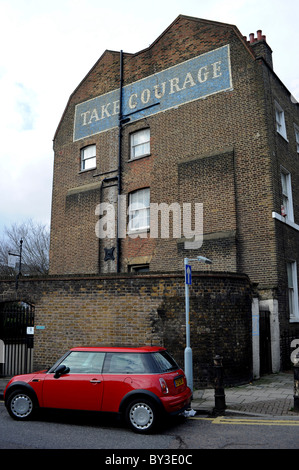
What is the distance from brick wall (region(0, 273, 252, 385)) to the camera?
418 inches

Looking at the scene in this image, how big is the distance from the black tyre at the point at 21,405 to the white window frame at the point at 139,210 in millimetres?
10399

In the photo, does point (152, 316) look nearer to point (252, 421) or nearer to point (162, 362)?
point (162, 362)

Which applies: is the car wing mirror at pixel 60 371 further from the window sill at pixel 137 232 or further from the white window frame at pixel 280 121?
the white window frame at pixel 280 121

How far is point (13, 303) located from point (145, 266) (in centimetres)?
609

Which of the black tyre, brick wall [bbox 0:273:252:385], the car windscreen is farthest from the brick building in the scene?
the black tyre

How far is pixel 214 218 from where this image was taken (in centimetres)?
1545

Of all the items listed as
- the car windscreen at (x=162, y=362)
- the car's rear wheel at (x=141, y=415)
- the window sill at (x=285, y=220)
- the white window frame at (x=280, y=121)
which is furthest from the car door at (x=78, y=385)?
the white window frame at (x=280, y=121)

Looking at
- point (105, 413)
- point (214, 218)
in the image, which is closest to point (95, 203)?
point (214, 218)

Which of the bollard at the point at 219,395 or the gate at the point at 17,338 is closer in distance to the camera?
the bollard at the point at 219,395

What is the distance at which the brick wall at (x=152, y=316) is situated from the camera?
1062 centimetres

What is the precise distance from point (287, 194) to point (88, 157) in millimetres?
9745

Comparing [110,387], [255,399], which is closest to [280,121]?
[255,399]

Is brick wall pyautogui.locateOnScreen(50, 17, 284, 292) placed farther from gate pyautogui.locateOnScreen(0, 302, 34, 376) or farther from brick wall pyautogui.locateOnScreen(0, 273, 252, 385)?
gate pyautogui.locateOnScreen(0, 302, 34, 376)

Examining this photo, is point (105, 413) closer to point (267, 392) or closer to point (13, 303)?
point (267, 392)
